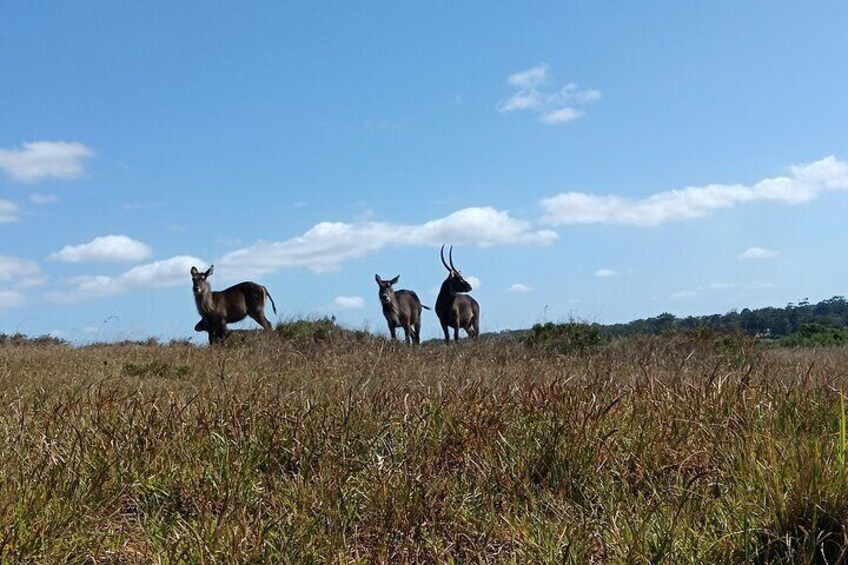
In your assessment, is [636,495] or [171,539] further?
[636,495]

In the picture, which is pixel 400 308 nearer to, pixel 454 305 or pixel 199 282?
pixel 454 305

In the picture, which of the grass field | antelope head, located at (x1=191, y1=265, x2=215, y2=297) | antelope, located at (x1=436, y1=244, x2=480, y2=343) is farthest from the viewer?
antelope, located at (x1=436, y1=244, x2=480, y2=343)

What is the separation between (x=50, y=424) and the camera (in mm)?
4590

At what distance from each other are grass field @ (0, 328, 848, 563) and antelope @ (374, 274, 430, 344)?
A: 1471 centimetres

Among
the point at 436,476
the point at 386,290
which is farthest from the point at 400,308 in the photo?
the point at 436,476

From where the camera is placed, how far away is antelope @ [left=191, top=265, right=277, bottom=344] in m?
19.1

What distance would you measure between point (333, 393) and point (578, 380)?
1.71 meters

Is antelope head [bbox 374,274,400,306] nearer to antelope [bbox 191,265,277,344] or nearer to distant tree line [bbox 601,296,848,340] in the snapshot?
antelope [bbox 191,265,277,344]

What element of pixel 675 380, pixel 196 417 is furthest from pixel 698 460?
pixel 196 417

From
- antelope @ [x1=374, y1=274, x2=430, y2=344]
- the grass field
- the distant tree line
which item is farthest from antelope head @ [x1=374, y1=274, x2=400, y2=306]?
the grass field

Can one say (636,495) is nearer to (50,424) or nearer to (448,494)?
(448,494)

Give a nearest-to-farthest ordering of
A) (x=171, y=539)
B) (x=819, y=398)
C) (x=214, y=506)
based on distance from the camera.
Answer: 1. (x=171, y=539)
2. (x=214, y=506)
3. (x=819, y=398)

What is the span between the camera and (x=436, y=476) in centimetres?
382

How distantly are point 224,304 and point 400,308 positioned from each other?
4.26m
